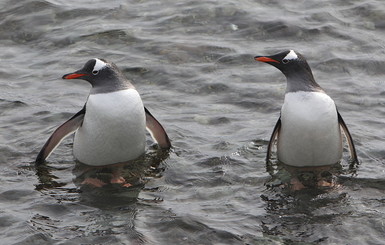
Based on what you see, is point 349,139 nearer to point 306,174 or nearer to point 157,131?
point 306,174

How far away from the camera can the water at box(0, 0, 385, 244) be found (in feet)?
22.1

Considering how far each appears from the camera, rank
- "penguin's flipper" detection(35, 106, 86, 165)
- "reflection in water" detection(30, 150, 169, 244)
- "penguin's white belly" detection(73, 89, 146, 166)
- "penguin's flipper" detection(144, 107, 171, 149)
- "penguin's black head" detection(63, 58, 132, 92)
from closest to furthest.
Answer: "reflection in water" detection(30, 150, 169, 244)
"penguin's white belly" detection(73, 89, 146, 166)
"penguin's black head" detection(63, 58, 132, 92)
"penguin's flipper" detection(35, 106, 86, 165)
"penguin's flipper" detection(144, 107, 171, 149)

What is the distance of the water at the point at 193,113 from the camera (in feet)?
22.1

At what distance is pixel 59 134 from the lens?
25.9ft

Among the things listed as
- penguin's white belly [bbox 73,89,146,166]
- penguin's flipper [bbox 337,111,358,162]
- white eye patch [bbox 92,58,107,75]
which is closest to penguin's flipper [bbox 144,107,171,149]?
penguin's white belly [bbox 73,89,146,166]

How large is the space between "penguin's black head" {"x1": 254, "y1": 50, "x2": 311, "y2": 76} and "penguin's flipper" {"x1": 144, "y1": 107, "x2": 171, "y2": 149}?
1253mm

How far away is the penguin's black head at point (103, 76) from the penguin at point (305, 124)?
1.48m

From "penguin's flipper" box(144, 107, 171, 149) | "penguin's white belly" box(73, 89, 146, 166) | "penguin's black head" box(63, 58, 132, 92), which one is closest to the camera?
"penguin's white belly" box(73, 89, 146, 166)

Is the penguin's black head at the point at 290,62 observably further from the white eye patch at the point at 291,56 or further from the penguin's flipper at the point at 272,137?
the penguin's flipper at the point at 272,137

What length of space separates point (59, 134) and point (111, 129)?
1.87ft

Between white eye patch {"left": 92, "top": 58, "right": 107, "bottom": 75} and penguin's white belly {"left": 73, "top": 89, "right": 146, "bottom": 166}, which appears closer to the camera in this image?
penguin's white belly {"left": 73, "top": 89, "right": 146, "bottom": 166}

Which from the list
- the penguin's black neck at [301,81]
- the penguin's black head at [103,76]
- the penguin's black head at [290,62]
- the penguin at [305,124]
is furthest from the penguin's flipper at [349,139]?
the penguin's black head at [103,76]

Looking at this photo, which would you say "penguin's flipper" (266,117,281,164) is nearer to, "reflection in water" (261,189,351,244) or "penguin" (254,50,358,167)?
"penguin" (254,50,358,167)

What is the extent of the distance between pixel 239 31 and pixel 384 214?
5684 millimetres
